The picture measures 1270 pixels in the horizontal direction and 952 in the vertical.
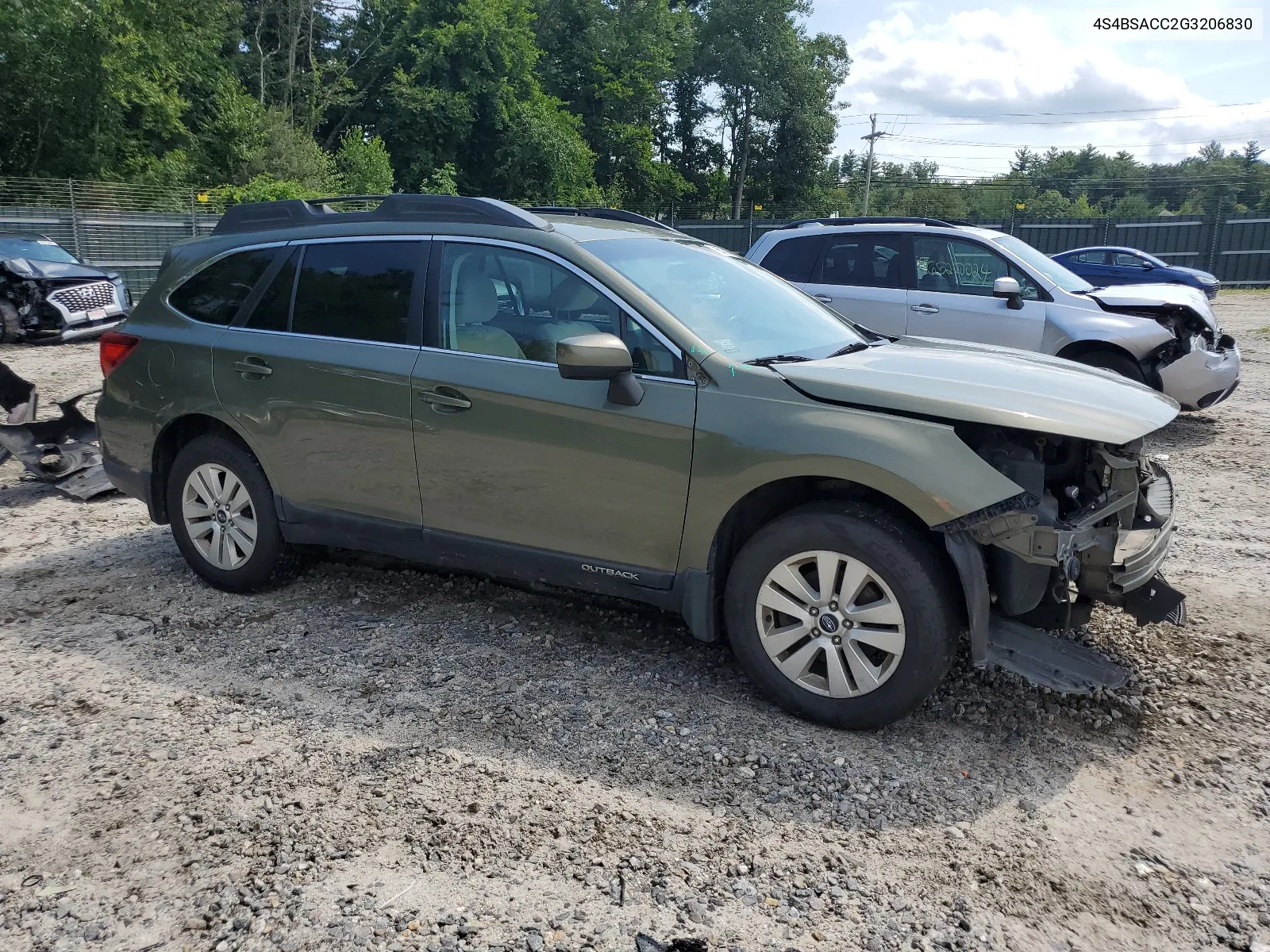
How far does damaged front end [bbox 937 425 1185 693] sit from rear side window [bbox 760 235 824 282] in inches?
235

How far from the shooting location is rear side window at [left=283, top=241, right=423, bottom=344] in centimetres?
430

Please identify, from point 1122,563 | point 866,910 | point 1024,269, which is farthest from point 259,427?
point 1024,269

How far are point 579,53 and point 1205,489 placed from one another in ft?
158

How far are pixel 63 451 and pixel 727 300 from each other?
5.43 meters

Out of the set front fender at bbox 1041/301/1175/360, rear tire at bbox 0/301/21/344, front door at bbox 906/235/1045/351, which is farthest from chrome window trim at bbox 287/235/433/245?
rear tire at bbox 0/301/21/344

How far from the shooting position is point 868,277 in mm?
9102

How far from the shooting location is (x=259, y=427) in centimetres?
459

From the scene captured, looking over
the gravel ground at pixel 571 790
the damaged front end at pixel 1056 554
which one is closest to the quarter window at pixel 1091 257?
the gravel ground at pixel 571 790

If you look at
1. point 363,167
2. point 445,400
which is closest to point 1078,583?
point 445,400

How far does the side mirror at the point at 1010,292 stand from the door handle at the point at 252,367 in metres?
6.24

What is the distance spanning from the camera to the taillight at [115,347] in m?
5.02

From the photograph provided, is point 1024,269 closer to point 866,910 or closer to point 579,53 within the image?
point 866,910

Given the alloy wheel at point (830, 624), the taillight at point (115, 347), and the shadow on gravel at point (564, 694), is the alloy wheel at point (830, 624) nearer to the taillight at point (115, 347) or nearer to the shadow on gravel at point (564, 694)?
the shadow on gravel at point (564, 694)

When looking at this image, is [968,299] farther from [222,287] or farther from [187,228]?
[187,228]
